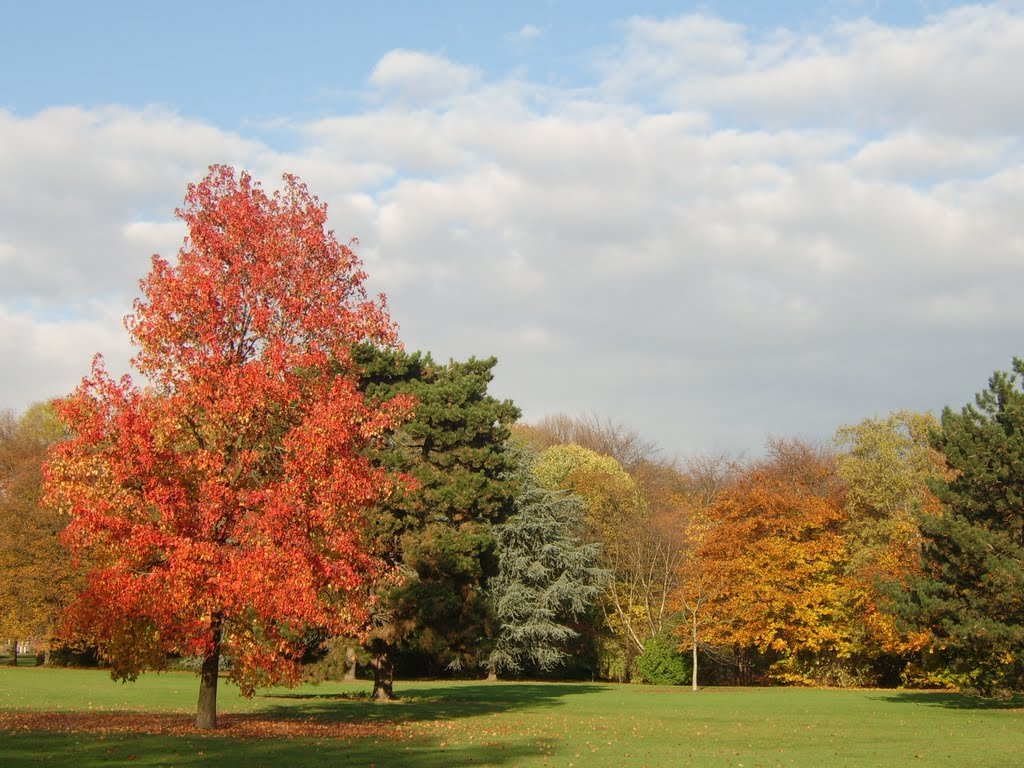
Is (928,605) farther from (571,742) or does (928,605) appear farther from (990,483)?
(571,742)

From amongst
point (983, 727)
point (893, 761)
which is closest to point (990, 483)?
point (983, 727)

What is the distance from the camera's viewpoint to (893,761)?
19.4m

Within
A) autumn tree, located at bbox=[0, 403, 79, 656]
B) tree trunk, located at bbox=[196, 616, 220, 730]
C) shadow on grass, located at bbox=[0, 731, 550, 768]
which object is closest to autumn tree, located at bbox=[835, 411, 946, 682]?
shadow on grass, located at bbox=[0, 731, 550, 768]

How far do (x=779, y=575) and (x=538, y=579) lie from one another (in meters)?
13.4

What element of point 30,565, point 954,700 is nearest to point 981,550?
point 954,700

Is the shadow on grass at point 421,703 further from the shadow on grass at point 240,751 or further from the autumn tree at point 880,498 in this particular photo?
the autumn tree at point 880,498

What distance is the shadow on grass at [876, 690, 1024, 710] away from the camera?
117 feet

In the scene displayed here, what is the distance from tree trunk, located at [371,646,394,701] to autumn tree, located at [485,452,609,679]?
635 inches

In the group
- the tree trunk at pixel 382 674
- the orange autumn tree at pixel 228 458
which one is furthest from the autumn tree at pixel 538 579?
the orange autumn tree at pixel 228 458

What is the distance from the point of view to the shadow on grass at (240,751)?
1702cm

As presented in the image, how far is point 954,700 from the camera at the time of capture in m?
39.4

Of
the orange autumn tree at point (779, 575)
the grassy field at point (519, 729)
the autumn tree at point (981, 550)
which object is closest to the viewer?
the grassy field at point (519, 729)

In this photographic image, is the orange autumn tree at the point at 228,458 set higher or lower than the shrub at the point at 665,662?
higher

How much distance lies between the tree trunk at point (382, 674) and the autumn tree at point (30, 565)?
27.4 m
